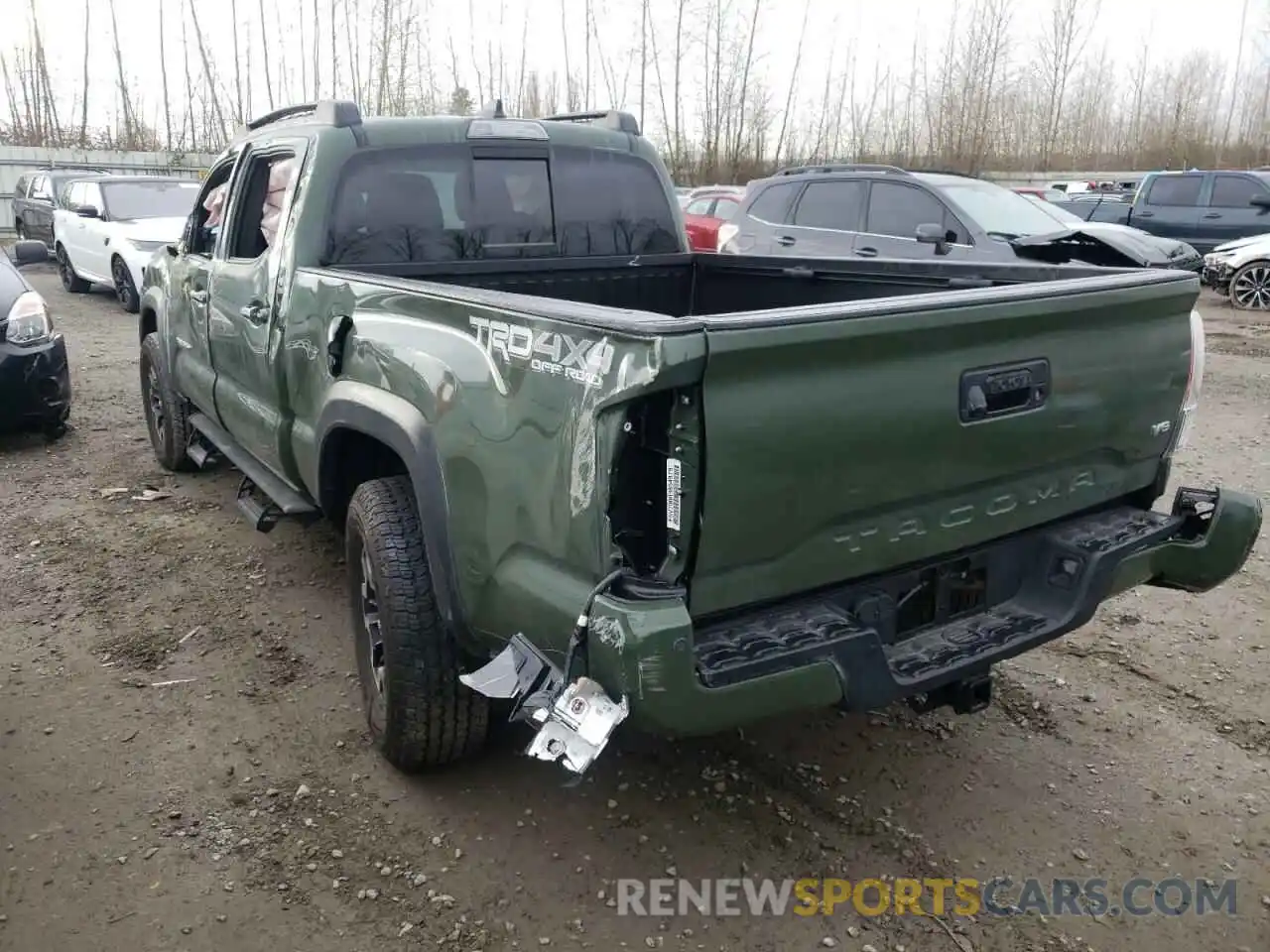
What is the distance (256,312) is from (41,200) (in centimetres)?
1654

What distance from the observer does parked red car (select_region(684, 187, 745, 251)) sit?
12.8 meters

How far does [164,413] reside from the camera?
239 inches

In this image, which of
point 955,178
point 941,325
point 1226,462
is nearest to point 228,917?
point 941,325

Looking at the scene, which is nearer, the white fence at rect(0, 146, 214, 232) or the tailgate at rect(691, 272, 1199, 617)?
the tailgate at rect(691, 272, 1199, 617)

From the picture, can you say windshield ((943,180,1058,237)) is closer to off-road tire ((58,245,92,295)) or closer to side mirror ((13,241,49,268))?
side mirror ((13,241,49,268))

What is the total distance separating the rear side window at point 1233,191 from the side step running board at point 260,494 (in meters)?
15.9

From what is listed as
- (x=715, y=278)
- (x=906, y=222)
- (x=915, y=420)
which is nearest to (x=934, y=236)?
(x=906, y=222)

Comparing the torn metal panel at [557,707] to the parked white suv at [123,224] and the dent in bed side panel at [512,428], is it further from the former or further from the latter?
the parked white suv at [123,224]

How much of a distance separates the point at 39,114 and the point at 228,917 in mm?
31759

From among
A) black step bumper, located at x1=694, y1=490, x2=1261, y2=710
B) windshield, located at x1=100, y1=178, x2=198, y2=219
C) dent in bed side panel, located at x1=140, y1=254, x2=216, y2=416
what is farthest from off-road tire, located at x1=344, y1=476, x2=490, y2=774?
windshield, located at x1=100, y1=178, x2=198, y2=219

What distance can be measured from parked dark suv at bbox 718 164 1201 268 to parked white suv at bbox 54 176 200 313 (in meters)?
6.81

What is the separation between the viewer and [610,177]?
440cm

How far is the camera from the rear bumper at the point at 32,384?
255 inches

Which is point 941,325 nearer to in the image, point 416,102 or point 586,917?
point 586,917
